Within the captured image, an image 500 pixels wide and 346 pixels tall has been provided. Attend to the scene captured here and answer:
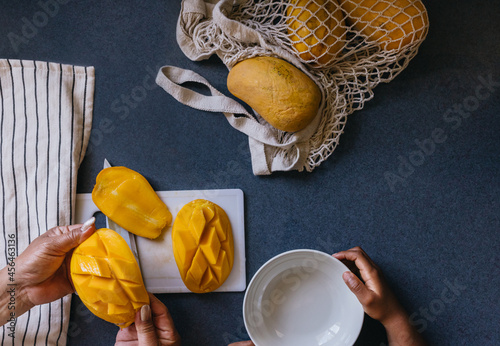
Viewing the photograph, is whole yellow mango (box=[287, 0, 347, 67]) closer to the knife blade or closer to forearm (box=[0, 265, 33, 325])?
the knife blade

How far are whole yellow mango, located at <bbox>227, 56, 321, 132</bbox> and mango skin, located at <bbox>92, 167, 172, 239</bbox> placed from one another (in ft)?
0.89

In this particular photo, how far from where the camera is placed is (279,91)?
619mm

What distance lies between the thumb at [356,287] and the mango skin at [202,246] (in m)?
0.22

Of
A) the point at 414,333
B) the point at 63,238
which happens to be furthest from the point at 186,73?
the point at 414,333

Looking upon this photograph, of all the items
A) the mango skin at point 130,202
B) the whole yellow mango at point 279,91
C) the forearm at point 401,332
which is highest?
the whole yellow mango at point 279,91

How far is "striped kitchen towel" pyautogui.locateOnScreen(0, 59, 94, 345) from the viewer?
0.69 meters

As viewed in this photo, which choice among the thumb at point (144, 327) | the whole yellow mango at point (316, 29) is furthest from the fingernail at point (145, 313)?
the whole yellow mango at point (316, 29)

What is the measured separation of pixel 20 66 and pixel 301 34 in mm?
570

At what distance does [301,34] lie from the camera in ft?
2.07

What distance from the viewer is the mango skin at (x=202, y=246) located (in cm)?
66

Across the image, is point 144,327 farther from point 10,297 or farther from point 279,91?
point 279,91

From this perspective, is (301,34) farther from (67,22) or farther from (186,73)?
(67,22)

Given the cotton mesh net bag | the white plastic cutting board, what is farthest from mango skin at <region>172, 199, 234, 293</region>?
the cotton mesh net bag

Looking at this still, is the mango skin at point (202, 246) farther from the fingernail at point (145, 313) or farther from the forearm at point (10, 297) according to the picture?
the forearm at point (10, 297)
